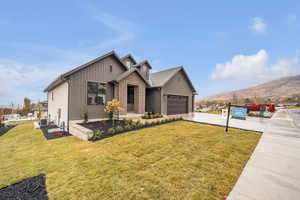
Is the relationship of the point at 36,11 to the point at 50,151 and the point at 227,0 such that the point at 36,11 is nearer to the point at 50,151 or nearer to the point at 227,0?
the point at 50,151

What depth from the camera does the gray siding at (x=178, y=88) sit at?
12086 millimetres

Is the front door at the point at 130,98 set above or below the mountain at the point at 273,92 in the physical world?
below

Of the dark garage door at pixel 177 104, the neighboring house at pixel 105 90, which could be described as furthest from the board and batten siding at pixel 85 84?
the dark garage door at pixel 177 104

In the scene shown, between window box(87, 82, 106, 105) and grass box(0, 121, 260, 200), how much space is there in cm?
404

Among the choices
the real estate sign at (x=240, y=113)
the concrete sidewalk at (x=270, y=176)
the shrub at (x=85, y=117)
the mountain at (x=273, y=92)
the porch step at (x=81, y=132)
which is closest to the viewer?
the concrete sidewalk at (x=270, y=176)

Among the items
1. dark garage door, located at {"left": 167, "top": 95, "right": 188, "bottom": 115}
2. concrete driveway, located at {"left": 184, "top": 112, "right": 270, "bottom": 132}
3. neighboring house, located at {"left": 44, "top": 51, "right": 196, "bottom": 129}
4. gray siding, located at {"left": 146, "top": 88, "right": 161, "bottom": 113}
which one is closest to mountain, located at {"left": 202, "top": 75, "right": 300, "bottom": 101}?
concrete driveway, located at {"left": 184, "top": 112, "right": 270, "bottom": 132}

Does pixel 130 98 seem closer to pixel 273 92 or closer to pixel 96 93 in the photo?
pixel 96 93

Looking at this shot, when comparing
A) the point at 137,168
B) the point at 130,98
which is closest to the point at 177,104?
the point at 130,98

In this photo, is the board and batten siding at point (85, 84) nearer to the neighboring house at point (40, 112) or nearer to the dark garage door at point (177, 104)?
the dark garage door at point (177, 104)

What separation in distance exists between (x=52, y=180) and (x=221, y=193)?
416 cm

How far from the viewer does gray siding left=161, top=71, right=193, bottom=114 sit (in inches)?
476

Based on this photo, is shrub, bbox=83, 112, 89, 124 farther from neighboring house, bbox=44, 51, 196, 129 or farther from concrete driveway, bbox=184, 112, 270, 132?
concrete driveway, bbox=184, 112, 270, 132

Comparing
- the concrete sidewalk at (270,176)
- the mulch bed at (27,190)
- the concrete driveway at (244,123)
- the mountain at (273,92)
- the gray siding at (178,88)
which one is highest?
the mountain at (273,92)

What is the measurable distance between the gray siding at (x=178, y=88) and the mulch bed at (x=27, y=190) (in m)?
9.90
